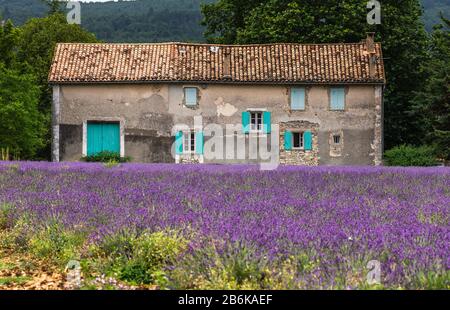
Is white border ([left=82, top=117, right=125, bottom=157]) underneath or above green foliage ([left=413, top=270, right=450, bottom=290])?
above

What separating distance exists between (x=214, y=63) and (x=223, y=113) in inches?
99.8

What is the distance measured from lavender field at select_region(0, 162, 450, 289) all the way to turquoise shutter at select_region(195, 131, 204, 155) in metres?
20.6

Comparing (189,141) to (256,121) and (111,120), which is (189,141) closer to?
(256,121)

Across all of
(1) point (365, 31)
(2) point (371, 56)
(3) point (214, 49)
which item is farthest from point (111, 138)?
(1) point (365, 31)

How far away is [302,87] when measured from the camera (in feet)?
109

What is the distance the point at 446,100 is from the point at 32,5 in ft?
460

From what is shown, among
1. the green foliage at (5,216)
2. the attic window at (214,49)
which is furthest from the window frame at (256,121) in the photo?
the green foliage at (5,216)

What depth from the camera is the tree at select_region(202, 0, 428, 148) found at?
124 feet

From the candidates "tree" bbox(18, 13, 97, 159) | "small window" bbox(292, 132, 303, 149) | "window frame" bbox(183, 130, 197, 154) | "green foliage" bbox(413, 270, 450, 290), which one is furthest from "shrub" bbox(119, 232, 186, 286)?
"tree" bbox(18, 13, 97, 159)

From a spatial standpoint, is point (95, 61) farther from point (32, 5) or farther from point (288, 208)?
point (32, 5)

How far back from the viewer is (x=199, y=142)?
108 feet

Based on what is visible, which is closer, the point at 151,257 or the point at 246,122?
the point at 151,257

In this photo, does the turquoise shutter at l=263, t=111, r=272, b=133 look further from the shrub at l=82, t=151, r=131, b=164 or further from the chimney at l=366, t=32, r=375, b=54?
the shrub at l=82, t=151, r=131, b=164

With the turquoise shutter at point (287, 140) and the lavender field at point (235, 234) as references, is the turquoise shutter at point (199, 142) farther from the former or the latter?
the lavender field at point (235, 234)
